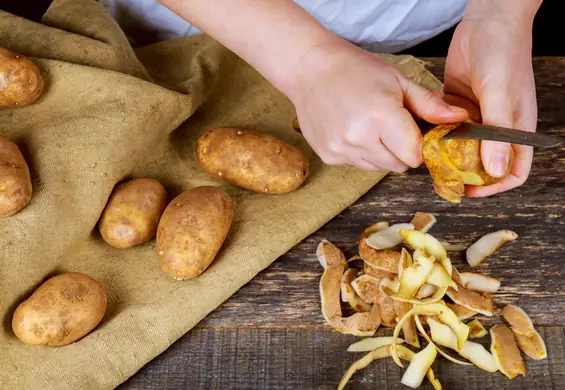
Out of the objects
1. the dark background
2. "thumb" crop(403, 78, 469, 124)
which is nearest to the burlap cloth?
"thumb" crop(403, 78, 469, 124)

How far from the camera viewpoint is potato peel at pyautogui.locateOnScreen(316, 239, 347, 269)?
5.16 ft

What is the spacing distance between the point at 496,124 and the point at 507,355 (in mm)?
485

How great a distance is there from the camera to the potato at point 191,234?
1.49m

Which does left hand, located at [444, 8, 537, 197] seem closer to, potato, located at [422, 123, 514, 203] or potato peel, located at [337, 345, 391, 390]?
potato, located at [422, 123, 514, 203]

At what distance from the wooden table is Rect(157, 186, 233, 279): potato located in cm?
12

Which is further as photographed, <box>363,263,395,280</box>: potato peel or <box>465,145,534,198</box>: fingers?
<box>363,263,395,280</box>: potato peel

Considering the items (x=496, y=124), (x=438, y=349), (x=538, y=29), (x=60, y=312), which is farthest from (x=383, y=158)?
(x=538, y=29)

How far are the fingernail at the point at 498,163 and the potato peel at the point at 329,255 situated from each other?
471mm

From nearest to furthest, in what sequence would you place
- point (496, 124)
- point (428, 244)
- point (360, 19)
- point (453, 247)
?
point (496, 124)
point (428, 244)
point (453, 247)
point (360, 19)

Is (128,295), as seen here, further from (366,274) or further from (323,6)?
Answer: (323,6)

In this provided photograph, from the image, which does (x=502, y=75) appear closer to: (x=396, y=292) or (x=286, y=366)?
(x=396, y=292)

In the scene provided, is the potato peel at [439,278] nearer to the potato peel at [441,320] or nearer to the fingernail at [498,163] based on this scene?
the potato peel at [441,320]

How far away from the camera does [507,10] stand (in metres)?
1.42

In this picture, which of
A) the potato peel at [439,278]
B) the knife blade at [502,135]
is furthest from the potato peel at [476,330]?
the knife blade at [502,135]
